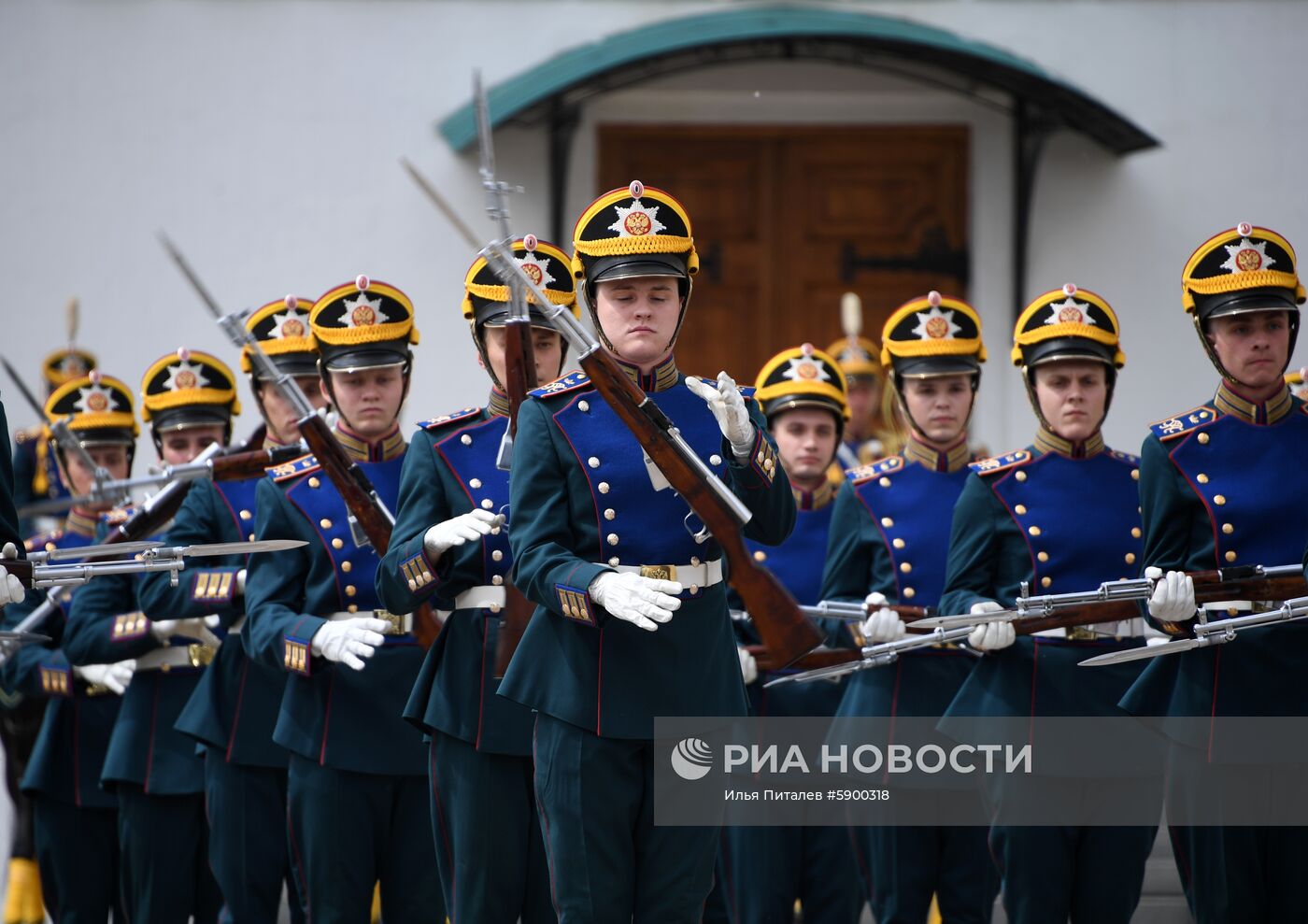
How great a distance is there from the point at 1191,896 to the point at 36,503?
7.06m

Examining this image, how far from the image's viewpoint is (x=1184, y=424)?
17.3 ft

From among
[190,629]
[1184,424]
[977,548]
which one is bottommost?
[190,629]

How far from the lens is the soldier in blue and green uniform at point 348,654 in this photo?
5.44 m

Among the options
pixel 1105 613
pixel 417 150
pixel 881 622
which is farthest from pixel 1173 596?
pixel 417 150

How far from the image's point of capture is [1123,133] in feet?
34.4

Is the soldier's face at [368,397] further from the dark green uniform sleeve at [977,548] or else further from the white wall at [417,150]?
the white wall at [417,150]

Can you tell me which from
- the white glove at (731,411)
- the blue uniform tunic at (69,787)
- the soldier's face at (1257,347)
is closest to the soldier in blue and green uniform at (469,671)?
the white glove at (731,411)

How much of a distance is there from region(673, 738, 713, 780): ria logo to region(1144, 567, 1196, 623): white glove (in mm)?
1400

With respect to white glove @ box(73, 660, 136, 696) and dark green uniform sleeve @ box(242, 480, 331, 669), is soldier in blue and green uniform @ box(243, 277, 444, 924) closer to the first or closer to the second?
dark green uniform sleeve @ box(242, 480, 331, 669)

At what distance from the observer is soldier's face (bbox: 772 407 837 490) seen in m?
7.01

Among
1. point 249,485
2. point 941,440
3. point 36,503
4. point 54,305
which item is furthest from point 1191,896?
point 54,305

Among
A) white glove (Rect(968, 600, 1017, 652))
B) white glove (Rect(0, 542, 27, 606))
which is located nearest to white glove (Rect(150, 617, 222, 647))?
white glove (Rect(0, 542, 27, 606))

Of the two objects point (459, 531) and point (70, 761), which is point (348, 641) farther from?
point (70, 761)

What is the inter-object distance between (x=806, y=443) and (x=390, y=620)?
2.07 m
